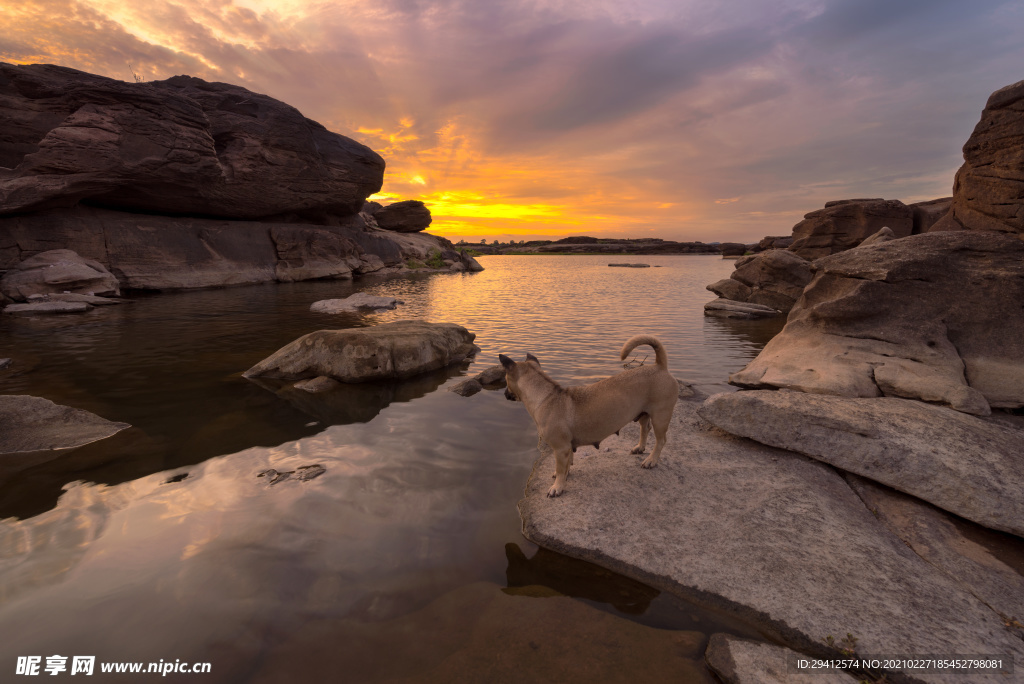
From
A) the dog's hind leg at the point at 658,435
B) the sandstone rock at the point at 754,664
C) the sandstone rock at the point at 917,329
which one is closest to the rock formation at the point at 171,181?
the dog's hind leg at the point at 658,435

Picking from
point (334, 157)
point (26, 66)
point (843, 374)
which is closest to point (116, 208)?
point (26, 66)

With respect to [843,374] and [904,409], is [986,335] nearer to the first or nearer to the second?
[843,374]

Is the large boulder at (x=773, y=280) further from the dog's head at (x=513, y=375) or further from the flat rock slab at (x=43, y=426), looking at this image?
the flat rock slab at (x=43, y=426)

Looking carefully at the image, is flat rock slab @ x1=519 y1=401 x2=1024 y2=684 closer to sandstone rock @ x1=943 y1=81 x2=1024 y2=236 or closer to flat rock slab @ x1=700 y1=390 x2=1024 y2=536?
flat rock slab @ x1=700 y1=390 x2=1024 y2=536

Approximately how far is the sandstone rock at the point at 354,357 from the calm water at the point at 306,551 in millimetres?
580

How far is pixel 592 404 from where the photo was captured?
5.45m

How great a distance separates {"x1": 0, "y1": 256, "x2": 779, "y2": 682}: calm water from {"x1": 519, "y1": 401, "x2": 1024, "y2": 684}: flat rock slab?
282 millimetres

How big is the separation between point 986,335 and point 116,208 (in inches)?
1822

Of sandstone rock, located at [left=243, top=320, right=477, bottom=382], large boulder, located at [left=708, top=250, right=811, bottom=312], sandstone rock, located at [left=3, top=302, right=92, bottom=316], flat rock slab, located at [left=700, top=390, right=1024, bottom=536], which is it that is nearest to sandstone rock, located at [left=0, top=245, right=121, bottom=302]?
sandstone rock, located at [left=3, top=302, right=92, bottom=316]

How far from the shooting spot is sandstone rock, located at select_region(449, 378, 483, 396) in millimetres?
9820

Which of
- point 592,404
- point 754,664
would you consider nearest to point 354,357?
point 592,404

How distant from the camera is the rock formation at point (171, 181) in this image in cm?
2562

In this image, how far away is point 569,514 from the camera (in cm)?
506

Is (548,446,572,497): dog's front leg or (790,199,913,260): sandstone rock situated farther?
(790,199,913,260): sandstone rock
